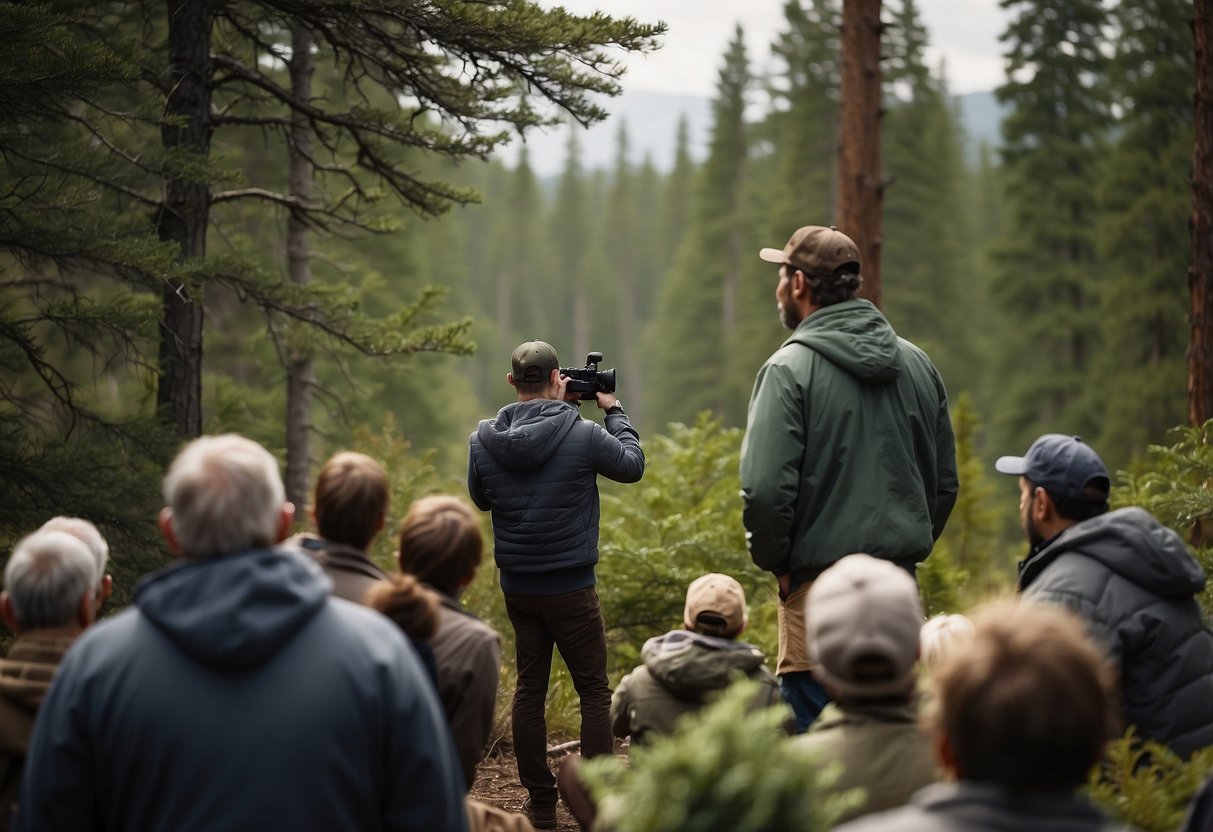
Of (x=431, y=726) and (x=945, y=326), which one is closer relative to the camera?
(x=431, y=726)

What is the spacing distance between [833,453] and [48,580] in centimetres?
305

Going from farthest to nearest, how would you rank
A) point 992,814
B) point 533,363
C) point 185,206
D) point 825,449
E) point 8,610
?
point 185,206
point 533,363
point 825,449
point 8,610
point 992,814

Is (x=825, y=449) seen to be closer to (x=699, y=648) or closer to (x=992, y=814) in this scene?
(x=699, y=648)

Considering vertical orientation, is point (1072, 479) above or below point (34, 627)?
above

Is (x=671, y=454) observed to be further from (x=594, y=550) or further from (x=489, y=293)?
(x=489, y=293)

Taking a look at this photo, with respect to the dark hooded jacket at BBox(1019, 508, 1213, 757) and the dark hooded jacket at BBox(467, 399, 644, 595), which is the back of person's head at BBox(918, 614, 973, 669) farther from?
the dark hooded jacket at BBox(467, 399, 644, 595)

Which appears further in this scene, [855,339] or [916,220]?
[916,220]

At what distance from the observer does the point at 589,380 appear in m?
6.18

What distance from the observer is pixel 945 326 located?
3756 centimetres

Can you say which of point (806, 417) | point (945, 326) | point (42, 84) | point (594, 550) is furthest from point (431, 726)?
point (945, 326)

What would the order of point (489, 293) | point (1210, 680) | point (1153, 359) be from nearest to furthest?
1. point (1210, 680)
2. point (1153, 359)
3. point (489, 293)

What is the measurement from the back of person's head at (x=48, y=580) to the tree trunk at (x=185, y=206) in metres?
5.38

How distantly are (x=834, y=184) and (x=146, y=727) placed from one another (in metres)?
37.3

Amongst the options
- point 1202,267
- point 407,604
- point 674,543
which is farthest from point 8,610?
point 1202,267
